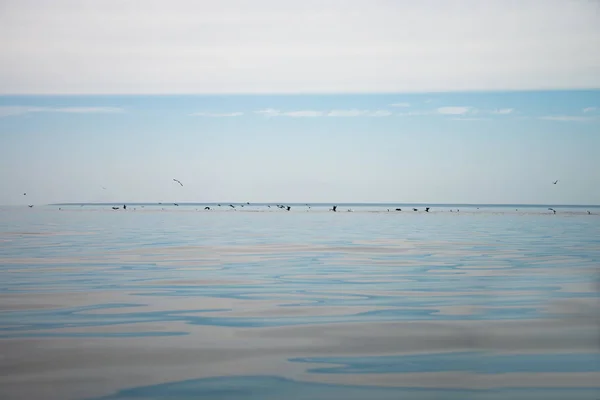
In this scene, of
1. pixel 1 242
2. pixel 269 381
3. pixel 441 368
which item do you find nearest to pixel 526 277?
pixel 441 368

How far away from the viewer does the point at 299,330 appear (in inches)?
582

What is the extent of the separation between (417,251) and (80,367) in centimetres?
2531

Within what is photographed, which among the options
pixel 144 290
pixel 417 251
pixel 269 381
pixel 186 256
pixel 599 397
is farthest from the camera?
pixel 417 251

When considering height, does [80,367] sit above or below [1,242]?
below

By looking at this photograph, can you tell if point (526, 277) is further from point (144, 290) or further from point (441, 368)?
point (441, 368)

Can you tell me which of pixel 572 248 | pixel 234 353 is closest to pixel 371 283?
pixel 234 353

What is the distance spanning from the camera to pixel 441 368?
11.7 m

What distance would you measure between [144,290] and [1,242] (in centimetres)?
2345

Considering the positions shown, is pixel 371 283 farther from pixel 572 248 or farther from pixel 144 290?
pixel 572 248

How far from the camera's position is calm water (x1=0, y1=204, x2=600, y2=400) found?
1070cm

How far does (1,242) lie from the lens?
41094 millimetres

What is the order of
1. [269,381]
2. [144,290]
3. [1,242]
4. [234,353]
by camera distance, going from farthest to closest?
[1,242] < [144,290] < [234,353] < [269,381]

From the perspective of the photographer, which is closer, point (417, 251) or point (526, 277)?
point (526, 277)

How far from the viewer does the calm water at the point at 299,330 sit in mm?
10703
